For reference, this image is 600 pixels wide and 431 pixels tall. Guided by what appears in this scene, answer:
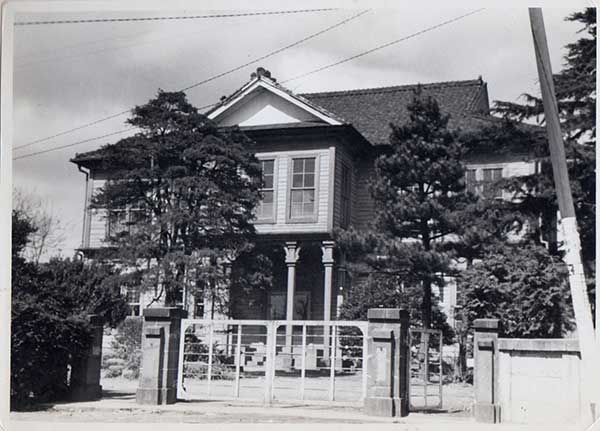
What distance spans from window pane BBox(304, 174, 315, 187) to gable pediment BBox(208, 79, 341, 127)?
4.18 feet

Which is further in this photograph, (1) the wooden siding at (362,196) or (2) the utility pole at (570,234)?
(1) the wooden siding at (362,196)

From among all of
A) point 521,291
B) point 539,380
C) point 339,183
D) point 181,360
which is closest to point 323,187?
point 339,183

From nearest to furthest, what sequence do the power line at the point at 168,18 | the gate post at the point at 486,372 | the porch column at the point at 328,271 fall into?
the power line at the point at 168,18 < the gate post at the point at 486,372 < the porch column at the point at 328,271

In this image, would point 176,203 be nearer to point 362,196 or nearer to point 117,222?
point 117,222

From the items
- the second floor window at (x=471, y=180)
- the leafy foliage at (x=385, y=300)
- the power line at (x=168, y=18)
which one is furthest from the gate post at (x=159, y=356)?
the second floor window at (x=471, y=180)

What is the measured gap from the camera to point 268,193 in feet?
59.7

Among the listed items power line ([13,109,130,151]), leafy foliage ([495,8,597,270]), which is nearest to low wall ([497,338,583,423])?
leafy foliage ([495,8,597,270])

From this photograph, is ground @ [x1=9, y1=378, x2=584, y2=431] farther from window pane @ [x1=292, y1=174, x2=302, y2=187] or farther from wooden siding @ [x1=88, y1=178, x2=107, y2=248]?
window pane @ [x1=292, y1=174, x2=302, y2=187]

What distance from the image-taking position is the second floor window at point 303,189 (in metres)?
17.9

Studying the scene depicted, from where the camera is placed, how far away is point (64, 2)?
9.08 m

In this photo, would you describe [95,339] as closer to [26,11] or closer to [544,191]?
[26,11]

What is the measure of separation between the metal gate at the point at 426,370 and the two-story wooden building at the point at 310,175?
1.56 metres

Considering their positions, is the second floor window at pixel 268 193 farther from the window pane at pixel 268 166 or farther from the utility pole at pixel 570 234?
the utility pole at pixel 570 234

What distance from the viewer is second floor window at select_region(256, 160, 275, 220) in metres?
18.0
